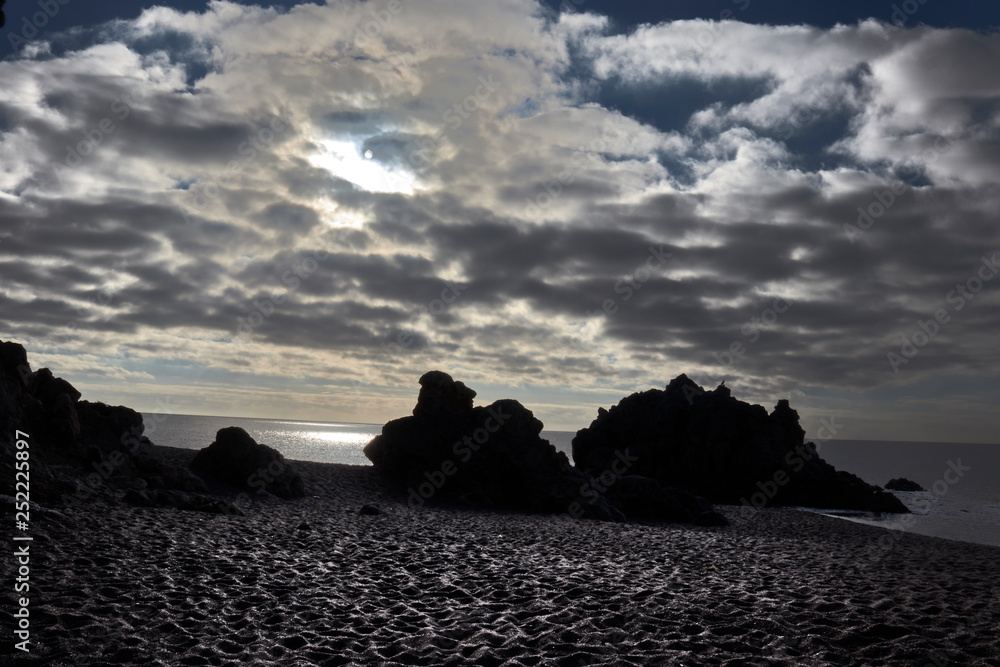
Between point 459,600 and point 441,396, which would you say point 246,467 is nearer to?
point 441,396

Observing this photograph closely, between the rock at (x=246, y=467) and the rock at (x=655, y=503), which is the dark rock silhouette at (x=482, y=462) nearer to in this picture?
the rock at (x=655, y=503)

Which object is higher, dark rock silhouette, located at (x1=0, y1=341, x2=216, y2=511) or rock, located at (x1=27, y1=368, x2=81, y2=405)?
rock, located at (x1=27, y1=368, x2=81, y2=405)

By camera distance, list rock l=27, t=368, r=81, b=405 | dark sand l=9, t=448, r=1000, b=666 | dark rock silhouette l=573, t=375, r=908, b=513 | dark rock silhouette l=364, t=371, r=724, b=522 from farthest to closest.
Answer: dark rock silhouette l=573, t=375, r=908, b=513 < dark rock silhouette l=364, t=371, r=724, b=522 < rock l=27, t=368, r=81, b=405 < dark sand l=9, t=448, r=1000, b=666

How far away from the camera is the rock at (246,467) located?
27.0m

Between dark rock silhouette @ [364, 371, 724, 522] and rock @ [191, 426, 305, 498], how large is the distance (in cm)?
658

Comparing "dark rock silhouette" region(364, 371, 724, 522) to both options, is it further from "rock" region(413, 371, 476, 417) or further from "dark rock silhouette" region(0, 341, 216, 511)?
"dark rock silhouette" region(0, 341, 216, 511)

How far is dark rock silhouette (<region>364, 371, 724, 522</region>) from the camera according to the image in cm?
3089

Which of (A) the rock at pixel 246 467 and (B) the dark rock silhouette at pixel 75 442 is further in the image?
(A) the rock at pixel 246 467

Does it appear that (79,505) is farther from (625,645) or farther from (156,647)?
(625,645)

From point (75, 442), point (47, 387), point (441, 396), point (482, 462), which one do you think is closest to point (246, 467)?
point (75, 442)

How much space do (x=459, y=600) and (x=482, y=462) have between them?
849 inches

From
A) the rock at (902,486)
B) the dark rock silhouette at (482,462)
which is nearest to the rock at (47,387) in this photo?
the dark rock silhouette at (482,462)

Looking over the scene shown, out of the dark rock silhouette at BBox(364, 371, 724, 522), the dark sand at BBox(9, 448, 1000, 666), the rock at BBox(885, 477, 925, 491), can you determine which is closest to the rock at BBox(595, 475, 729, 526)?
the dark rock silhouette at BBox(364, 371, 724, 522)

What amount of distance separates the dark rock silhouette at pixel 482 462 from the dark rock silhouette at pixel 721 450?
64.8 ft
